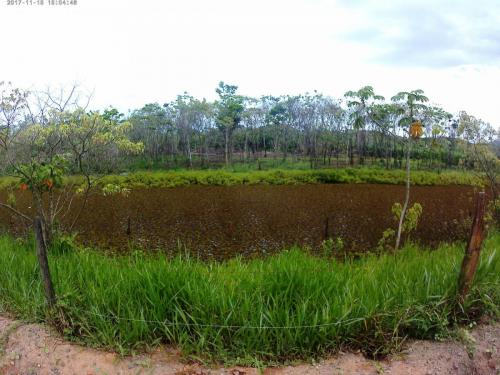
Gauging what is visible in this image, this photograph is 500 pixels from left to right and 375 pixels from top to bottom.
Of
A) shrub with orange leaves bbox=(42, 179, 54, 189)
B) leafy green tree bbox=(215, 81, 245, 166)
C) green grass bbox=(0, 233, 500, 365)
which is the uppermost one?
leafy green tree bbox=(215, 81, 245, 166)

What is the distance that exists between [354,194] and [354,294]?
12632 mm

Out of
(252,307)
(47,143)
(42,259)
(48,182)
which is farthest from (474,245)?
(47,143)

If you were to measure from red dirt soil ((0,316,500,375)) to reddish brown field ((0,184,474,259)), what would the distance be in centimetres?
363

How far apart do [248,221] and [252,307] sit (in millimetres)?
6678

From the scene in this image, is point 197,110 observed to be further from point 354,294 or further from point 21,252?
point 354,294

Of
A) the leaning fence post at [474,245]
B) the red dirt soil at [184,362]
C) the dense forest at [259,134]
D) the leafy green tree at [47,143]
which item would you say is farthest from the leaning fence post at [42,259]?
the dense forest at [259,134]

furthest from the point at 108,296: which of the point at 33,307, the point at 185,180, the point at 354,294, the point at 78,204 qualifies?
the point at 185,180

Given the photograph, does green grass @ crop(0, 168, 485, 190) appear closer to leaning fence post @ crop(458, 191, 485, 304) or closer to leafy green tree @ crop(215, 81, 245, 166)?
leafy green tree @ crop(215, 81, 245, 166)

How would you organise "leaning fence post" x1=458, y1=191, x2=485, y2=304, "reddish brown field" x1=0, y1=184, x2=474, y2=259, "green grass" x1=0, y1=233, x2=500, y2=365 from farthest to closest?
"reddish brown field" x1=0, y1=184, x2=474, y2=259 → "leaning fence post" x1=458, y1=191, x2=485, y2=304 → "green grass" x1=0, y1=233, x2=500, y2=365

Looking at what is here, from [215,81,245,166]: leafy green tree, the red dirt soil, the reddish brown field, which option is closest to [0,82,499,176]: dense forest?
[215,81,245,166]: leafy green tree

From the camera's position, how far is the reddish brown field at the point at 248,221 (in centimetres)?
707

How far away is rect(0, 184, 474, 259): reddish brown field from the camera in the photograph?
7070 mm

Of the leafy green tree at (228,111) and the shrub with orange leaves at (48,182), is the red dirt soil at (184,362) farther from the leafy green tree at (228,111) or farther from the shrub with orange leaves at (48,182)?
the leafy green tree at (228,111)

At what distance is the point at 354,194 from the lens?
1488 cm
